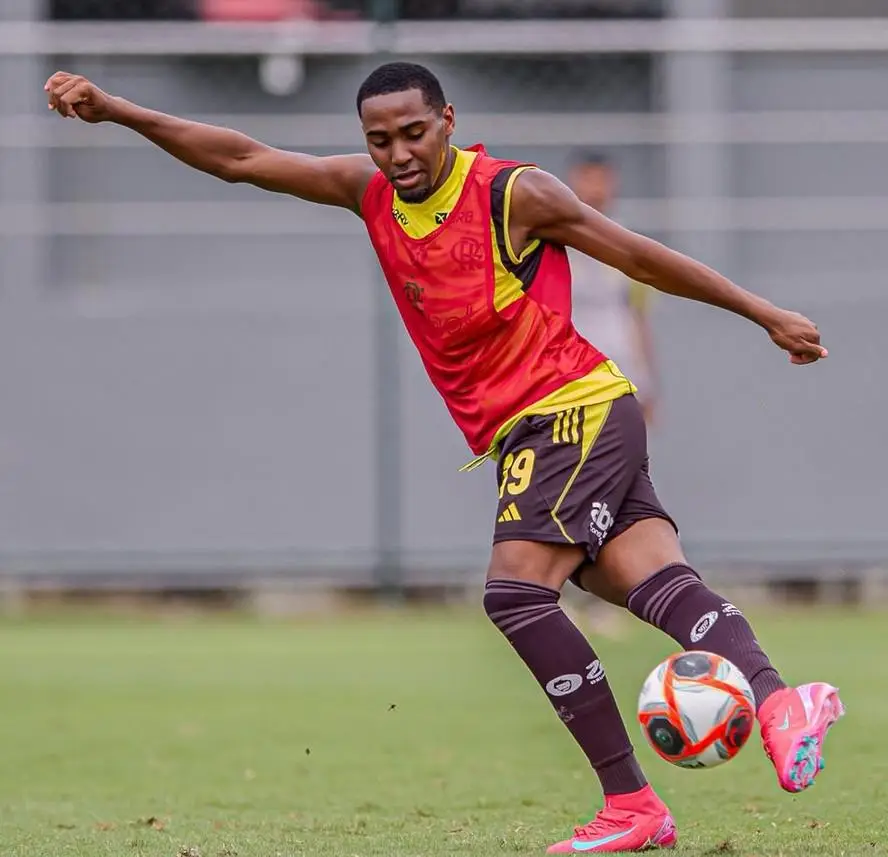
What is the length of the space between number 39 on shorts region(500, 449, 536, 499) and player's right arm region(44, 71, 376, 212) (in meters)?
0.90

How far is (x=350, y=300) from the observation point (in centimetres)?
1357

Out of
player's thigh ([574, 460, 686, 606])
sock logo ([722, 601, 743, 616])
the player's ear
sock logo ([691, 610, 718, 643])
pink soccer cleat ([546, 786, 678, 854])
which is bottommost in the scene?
pink soccer cleat ([546, 786, 678, 854])

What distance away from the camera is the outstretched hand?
5.09m

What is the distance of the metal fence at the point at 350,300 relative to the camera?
13.3 metres

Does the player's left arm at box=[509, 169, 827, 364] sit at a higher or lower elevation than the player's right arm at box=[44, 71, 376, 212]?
lower

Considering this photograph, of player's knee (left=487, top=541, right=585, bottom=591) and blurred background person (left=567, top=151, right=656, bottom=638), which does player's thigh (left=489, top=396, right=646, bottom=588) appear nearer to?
player's knee (left=487, top=541, right=585, bottom=591)

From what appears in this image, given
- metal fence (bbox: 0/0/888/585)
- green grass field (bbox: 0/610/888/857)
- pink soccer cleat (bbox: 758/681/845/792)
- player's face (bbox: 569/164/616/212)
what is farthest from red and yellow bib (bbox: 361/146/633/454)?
metal fence (bbox: 0/0/888/585)

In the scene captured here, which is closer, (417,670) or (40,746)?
(40,746)

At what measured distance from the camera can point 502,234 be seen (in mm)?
5137

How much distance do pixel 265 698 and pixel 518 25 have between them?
6.77 meters

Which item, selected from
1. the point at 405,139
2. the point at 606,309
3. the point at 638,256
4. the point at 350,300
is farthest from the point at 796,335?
the point at 350,300

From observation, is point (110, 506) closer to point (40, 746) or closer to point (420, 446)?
point (420, 446)

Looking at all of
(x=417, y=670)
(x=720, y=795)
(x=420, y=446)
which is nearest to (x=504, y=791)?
(x=720, y=795)

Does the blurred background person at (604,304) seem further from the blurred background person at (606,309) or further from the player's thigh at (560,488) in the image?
the player's thigh at (560,488)
